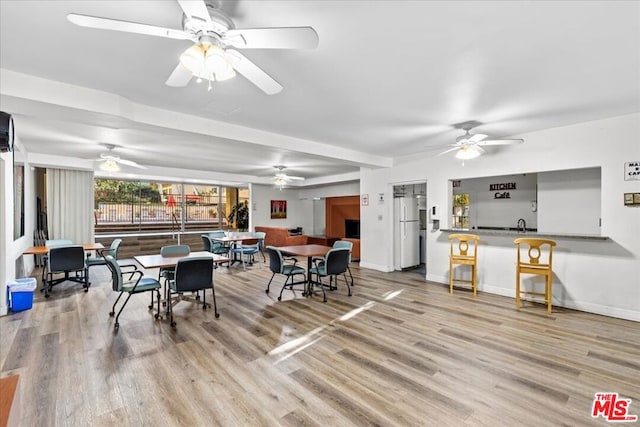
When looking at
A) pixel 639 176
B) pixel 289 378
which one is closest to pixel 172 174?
pixel 289 378

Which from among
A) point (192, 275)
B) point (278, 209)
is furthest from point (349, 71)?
point (278, 209)

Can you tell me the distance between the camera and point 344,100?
3.26m

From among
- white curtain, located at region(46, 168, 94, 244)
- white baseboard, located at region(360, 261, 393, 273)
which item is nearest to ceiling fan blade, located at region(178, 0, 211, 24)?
white baseboard, located at region(360, 261, 393, 273)

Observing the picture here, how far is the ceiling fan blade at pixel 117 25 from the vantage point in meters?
1.44

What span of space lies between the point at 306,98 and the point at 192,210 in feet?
27.2

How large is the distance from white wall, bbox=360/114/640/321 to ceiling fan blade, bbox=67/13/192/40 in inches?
187

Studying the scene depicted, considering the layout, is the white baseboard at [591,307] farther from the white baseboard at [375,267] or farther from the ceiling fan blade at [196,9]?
the ceiling fan blade at [196,9]

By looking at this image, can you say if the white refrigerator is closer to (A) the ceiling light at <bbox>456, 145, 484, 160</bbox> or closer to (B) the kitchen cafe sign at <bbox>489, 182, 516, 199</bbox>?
(B) the kitchen cafe sign at <bbox>489, 182, 516, 199</bbox>

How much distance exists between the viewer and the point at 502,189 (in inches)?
272

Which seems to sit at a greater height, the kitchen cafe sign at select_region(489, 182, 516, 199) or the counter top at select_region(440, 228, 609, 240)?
the kitchen cafe sign at select_region(489, 182, 516, 199)

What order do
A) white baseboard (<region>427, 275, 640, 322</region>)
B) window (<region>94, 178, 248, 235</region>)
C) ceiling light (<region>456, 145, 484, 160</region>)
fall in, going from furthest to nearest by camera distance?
window (<region>94, 178, 248, 235</region>), ceiling light (<region>456, 145, 484, 160</region>), white baseboard (<region>427, 275, 640, 322</region>)

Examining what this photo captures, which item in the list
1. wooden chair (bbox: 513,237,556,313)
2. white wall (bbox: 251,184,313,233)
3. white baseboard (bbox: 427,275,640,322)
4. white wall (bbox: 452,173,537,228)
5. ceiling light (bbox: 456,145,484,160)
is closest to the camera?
white baseboard (bbox: 427,275,640,322)

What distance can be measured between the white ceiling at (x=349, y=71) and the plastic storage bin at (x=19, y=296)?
2.20 meters

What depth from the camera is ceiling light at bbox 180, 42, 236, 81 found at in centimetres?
174
